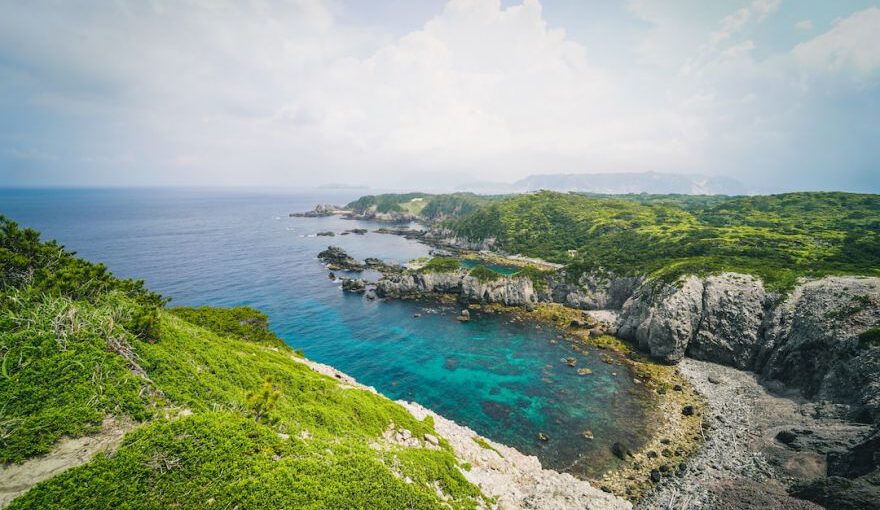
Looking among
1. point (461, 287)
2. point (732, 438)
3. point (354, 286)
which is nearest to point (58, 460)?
point (732, 438)

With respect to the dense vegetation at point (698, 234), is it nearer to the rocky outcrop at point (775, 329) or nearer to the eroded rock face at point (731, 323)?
the eroded rock face at point (731, 323)

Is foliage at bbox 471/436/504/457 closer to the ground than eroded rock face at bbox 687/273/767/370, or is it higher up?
closer to the ground

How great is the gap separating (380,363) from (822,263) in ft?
241

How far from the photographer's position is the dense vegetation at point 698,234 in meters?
57.5

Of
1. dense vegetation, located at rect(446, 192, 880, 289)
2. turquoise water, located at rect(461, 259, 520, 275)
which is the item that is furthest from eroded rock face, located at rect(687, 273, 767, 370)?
turquoise water, located at rect(461, 259, 520, 275)

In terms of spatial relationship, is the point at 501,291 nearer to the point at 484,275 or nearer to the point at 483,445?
the point at 484,275

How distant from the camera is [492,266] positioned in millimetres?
105500

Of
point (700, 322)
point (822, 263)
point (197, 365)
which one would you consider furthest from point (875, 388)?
point (197, 365)

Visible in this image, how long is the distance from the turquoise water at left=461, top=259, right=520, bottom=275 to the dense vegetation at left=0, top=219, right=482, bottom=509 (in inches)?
3134

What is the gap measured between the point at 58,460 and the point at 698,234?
111 meters

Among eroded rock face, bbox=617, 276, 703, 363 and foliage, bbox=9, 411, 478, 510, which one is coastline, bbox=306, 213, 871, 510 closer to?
eroded rock face, bbox=617, 276, 703, 363

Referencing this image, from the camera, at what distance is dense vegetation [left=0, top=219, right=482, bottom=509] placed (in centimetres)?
1059

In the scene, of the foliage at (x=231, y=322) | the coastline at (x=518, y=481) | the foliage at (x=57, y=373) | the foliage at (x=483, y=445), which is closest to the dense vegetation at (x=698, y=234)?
the coastline at (x=518, y=481)

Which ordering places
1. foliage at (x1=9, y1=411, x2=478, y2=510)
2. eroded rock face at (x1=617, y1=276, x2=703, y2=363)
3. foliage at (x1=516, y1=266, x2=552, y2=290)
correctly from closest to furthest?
foliage at (x1=9, y1=411, x2=478, y2=510), eroded rock face at (x1=617, y1=276, x2=703, y2=363), foliage at (x1=516, y1=266, x2=552, y2=290)
